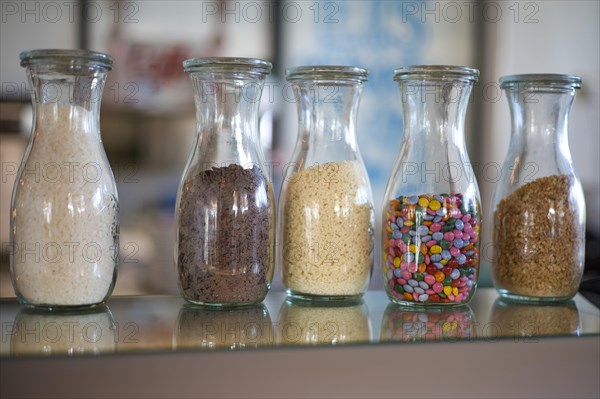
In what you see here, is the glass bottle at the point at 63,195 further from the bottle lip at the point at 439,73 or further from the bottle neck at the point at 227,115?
the bottle lip at the point at 439,73

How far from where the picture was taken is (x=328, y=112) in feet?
2.21

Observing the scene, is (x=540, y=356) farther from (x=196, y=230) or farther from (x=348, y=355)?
(x=196, y=230)

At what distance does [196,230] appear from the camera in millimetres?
621

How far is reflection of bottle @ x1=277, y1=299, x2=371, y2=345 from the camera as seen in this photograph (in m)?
0.52

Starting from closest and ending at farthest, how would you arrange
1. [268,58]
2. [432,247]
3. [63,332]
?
[63,332] → [432,247] → [268,58]

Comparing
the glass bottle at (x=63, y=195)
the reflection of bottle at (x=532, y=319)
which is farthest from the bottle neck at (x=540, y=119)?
the glass bottle at (x=63, y=195)

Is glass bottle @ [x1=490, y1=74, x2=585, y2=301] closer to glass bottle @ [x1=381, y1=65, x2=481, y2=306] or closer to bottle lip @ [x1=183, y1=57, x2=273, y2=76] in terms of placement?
glass bottle @ [x1=381, y1=65, x2=481, y2=306]

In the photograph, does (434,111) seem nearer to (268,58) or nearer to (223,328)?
(223,328)

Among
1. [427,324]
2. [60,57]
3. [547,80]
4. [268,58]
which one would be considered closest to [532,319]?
[427,324]

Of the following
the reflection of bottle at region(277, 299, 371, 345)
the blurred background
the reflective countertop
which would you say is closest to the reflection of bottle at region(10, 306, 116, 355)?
the reflective countertop

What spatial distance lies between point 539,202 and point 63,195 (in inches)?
15.5

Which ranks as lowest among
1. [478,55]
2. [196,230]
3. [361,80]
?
[196,230]

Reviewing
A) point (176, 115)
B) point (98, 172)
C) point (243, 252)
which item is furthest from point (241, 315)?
point (176, 115)

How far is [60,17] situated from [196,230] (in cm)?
182
